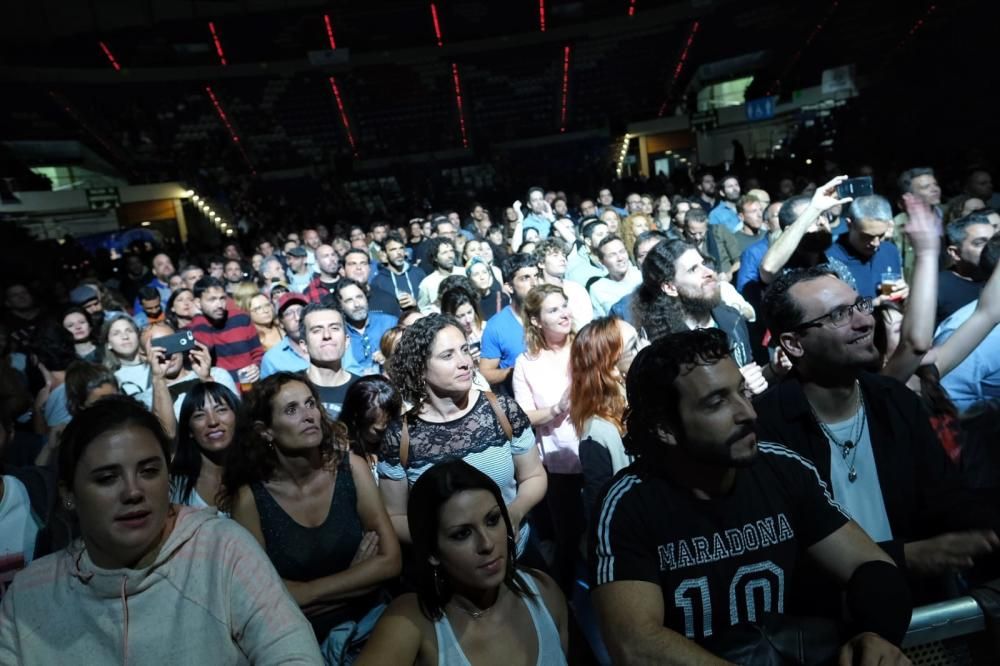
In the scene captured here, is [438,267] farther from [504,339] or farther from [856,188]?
[856,188]

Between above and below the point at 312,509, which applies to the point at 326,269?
above

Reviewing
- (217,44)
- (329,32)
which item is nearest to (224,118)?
(217,44)

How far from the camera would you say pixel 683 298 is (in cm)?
357

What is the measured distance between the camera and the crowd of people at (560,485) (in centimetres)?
155

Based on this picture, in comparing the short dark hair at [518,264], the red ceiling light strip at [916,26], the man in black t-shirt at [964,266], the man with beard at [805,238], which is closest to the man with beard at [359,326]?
the short dark hair at [518,264]

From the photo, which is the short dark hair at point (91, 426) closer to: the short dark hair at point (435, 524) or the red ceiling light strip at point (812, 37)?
the short dark hair at point (435, 524)

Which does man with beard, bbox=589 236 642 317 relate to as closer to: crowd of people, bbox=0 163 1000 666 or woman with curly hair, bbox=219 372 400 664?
crowd of people, bbox=0 163 1000 666

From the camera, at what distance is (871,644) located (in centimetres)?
140

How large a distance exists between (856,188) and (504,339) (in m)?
2.24

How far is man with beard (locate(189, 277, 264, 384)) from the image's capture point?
5559mm

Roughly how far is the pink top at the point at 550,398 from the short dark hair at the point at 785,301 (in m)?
1.18

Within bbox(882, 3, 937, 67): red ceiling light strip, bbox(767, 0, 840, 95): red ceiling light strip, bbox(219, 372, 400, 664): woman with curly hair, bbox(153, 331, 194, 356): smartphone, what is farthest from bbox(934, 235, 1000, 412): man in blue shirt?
bbox(767, 0, 840, 95): red ceiling light strip

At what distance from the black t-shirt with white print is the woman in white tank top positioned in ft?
1.27

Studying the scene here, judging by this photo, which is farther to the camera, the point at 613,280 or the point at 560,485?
the point at 613,280
